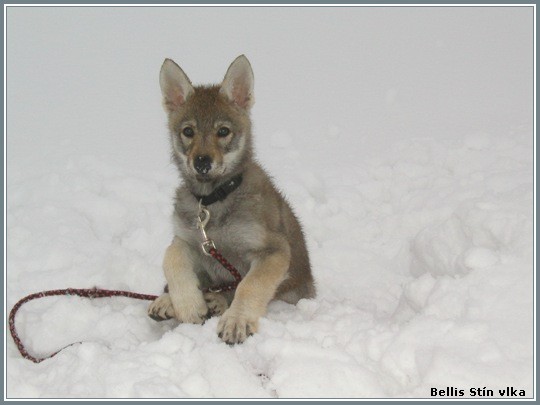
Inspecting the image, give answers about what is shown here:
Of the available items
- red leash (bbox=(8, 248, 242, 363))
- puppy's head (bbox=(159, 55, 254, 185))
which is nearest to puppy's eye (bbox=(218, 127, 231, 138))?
puppy's head (bbox=(159, 55, 254, 185))

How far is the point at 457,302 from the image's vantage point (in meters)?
3.17

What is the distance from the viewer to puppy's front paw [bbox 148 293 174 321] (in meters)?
3.52

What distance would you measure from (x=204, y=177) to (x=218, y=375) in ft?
4.00

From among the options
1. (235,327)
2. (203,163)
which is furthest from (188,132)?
(235,327)

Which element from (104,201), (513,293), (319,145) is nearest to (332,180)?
(319,145)

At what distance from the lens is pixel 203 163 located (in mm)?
3340

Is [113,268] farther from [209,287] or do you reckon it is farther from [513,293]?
[513,293]

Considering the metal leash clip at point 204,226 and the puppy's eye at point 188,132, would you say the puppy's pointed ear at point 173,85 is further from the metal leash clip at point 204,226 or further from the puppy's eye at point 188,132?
the metal leash clip at point 204,226

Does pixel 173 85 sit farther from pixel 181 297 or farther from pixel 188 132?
pixel 181 297

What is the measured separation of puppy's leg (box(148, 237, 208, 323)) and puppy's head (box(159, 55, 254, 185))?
0.58 meters

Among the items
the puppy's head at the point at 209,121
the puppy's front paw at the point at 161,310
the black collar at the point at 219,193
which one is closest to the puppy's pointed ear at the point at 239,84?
the puppy's head at the point at 209,121

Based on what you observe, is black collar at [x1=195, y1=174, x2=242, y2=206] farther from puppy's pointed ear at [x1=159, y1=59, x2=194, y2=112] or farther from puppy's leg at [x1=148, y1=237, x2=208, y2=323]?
puppy's pointed ear at [x1=159, y1=59, x2=194, y2=112]

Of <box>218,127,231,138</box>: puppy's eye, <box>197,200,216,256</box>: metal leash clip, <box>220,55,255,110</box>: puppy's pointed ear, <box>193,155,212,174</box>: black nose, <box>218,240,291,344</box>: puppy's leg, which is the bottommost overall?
<box>218,240,291,344</box>: puppy's leg

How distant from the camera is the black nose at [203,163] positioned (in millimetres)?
3338
